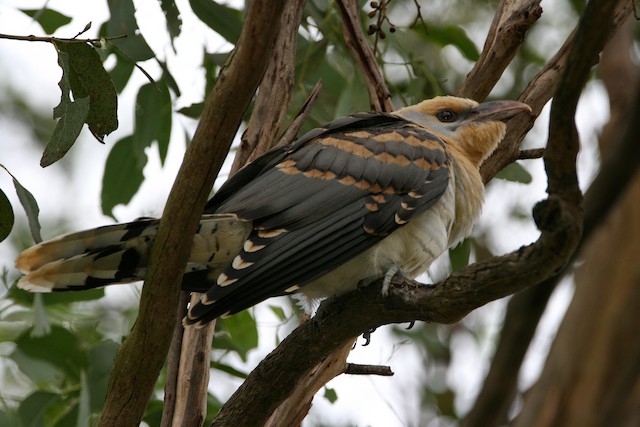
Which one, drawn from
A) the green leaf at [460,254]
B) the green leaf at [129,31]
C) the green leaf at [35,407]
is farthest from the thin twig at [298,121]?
the green leaf at [35,407]

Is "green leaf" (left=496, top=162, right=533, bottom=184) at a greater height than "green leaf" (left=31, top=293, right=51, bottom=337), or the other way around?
"green leaf" (left=496, top=162, right=533, bottom=184)

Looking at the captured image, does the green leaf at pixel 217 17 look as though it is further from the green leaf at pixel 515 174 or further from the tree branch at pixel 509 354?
the tree branch at pixel 509 354

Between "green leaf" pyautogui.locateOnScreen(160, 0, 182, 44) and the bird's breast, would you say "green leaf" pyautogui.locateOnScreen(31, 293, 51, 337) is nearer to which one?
the bird's breast

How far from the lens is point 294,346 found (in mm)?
2723

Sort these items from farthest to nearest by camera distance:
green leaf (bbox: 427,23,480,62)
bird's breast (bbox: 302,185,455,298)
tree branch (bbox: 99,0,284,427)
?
green leaf (bbox: 427,23,480,62) < bird's breast (bbox: 302,185,455,298) < tree branch (bbox: 99,0,284,427)

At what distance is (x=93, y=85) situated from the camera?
2650mm

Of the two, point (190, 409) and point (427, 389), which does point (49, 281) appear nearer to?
point (190, 409)

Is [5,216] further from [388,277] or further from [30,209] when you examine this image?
[388,277]

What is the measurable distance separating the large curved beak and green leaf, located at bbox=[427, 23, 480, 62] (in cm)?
50

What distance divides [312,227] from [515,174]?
1441 millimetres

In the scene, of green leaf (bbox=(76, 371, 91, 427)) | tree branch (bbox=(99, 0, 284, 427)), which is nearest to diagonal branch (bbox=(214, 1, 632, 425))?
tree branch (bbox=(99, 0, 284, 427))

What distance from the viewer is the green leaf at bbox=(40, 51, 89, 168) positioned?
8.23 feet

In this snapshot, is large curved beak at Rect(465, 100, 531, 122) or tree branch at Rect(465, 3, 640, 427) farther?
large curved beak at Rect(465, 100, 531, 122)

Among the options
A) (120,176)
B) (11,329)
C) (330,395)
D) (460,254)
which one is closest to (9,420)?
(11,329)
